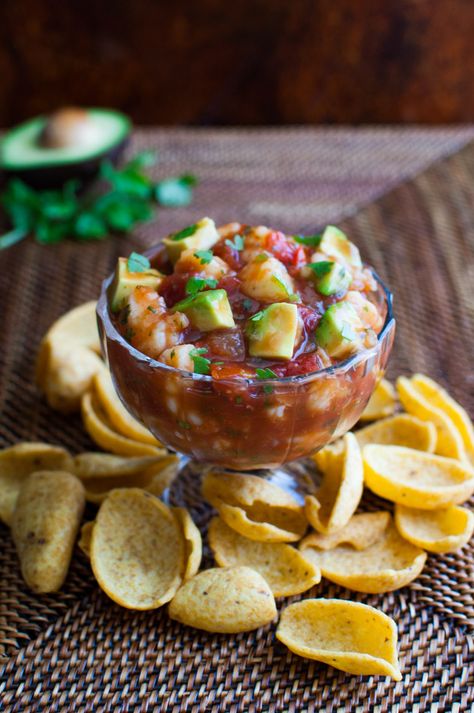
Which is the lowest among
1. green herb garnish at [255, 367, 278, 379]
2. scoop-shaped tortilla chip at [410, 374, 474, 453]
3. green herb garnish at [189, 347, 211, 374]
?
scoop-shaped tortilla chip at [410, 374, 474, 453]

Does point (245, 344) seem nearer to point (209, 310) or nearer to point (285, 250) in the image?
point (209, 310)

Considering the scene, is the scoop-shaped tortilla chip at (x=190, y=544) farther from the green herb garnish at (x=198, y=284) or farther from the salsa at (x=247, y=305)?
the green herb garnish at (x=198, y=284)

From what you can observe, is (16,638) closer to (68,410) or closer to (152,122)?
(68,410)

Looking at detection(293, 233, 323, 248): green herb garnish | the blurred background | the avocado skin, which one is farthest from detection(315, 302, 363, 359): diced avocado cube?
the blurred background

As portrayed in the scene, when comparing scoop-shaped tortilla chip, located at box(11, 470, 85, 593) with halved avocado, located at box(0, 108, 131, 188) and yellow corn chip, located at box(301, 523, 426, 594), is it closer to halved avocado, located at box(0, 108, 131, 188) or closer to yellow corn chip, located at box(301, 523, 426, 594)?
yellow corn chip, located at box(301, 523, 426, 594)

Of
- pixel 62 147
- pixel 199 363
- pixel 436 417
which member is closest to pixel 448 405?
pixel 436 417

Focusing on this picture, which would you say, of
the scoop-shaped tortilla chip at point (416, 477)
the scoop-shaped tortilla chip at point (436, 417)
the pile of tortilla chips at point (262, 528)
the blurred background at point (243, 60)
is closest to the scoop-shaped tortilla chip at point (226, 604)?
the pile of tortilla chips at point (262, 528)
